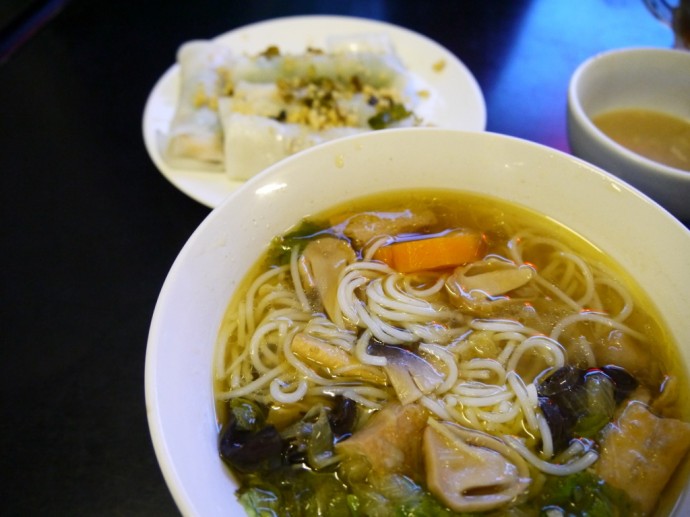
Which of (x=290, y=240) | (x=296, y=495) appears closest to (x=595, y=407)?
(x=296, y=495)

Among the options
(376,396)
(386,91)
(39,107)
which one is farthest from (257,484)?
(39,107)

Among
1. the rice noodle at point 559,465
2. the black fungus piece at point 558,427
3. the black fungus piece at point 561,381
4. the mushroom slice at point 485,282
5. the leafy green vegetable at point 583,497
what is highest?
the mushroom slice at point 485,282

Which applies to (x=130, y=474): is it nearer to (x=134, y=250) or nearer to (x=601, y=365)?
(x=134, y=250)

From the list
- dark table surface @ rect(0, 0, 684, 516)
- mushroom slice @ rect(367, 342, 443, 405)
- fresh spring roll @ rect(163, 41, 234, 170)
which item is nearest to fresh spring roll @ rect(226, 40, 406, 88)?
fresh spring roll @ rect(163, 41, 234, 170)

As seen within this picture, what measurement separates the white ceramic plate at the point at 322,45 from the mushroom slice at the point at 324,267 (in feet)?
3.09

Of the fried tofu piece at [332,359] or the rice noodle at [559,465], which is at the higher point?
the fried tofu piece at [332,359]

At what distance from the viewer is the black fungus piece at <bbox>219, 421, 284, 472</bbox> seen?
4.74 ft

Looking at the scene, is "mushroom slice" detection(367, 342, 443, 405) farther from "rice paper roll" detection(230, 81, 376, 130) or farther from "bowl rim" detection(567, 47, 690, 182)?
"rice paper roll" detection(230, 81, 376, 130)

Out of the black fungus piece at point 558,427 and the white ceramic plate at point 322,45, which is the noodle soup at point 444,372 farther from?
the white ceramic plate at point 322,45

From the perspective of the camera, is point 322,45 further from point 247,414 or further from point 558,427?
point 558,427

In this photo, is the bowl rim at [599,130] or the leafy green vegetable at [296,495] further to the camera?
the bowl rim at [599,130]

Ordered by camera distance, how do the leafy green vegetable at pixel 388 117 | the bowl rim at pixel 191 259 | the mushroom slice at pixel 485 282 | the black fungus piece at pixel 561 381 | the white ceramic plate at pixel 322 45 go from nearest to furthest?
the bowl rim at pixel 191 259, the black fungus piece at pixel 561 381, the mushroom slice at pixel 485 282, the white ceramic plate at pixel 322 45, the leafy green vegetable at pixel 388 117

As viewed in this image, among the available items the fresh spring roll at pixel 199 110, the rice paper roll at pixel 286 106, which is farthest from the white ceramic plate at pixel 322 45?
the rice paper roll at pixel 286 106

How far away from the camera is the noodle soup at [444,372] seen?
1451 millimetres
